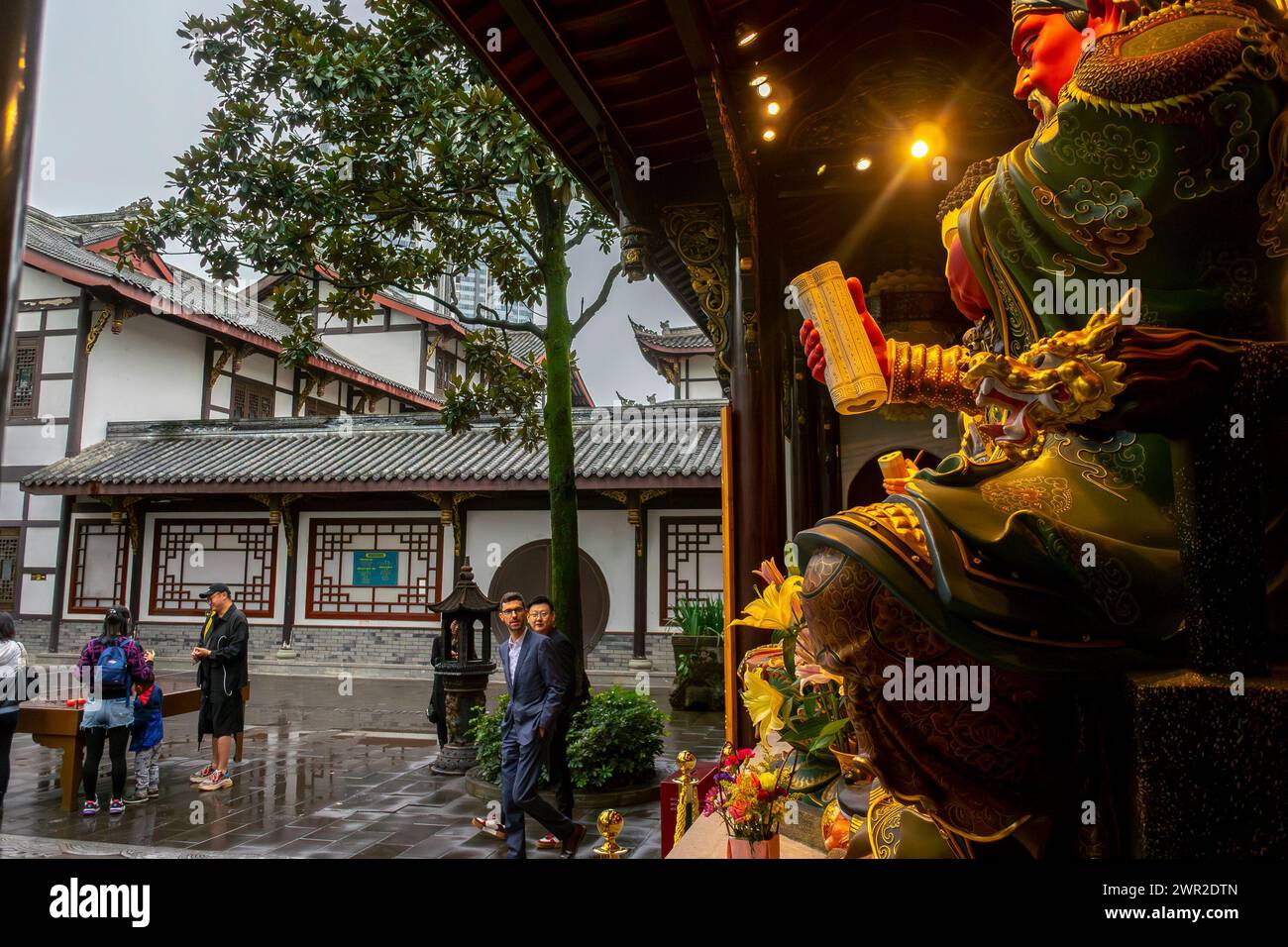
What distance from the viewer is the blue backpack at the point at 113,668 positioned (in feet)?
21.9

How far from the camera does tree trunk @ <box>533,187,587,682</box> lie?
7.50m

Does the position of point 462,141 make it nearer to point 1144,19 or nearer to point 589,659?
point 1144,19

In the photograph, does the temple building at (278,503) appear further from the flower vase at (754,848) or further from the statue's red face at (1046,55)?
the statue's red face at (1046,55)

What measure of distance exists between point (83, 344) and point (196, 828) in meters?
13.4

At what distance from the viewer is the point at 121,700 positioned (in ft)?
22.6

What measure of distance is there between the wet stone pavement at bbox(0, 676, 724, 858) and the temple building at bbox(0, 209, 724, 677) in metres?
4.67

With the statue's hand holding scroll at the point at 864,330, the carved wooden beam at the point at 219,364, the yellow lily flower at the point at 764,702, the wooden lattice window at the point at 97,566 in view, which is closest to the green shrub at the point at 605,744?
the yellow lily flower at the point at 764,702

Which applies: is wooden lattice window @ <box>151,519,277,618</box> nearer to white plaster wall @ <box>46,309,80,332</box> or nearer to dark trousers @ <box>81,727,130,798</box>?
white plaster wall @ <box>46,309,80,332</box>

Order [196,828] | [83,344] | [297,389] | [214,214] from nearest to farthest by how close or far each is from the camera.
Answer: [196,828]
[214,214]
[83,344]
[297,389]

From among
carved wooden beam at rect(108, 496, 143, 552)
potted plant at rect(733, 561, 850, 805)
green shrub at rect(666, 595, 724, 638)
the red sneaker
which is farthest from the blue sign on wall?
potted plant at rect(733, 561, 850, 805)

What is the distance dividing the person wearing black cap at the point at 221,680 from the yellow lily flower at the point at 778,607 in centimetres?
649

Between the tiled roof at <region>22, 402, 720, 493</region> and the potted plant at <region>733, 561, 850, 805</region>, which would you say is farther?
the tiled roof at <region>22, 402, 720, 493</region>

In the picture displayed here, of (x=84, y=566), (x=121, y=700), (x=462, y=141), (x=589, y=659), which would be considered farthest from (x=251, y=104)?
(x=84, y=566)
